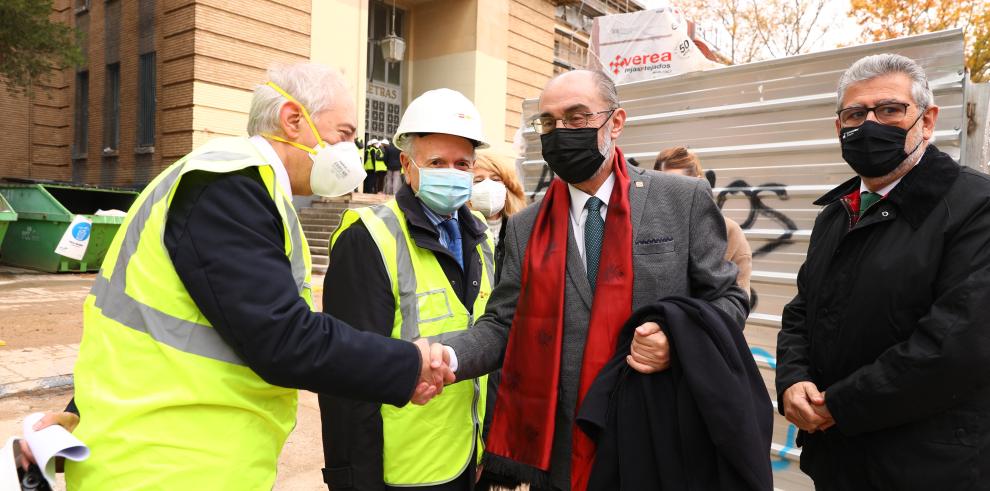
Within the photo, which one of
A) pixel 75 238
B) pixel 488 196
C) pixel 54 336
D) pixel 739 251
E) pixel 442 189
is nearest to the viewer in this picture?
pixel 442 189

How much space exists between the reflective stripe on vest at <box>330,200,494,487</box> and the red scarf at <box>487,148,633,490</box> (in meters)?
0.20

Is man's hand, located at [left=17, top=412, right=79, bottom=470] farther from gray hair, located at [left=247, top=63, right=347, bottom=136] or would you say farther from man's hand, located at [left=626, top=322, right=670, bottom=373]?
man's hand, located at [left=626, top=322, right=670, bottom=373]

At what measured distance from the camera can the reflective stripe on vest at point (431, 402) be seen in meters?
2.19

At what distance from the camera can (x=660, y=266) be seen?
1.93 m

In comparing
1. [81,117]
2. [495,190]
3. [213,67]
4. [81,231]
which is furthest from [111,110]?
[495,190]

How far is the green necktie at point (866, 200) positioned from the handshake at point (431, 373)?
1501 mm

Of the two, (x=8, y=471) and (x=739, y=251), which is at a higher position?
(x=739, y=251)

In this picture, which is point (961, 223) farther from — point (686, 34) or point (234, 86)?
point (234, 86)

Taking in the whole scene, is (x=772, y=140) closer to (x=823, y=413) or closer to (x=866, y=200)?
(x=866, y=200)

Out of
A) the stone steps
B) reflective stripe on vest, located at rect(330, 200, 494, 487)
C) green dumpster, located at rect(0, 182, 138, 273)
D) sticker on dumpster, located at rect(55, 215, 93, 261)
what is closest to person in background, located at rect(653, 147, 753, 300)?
reflective stripe on vest, located at rect(330, 200, 494, 487)

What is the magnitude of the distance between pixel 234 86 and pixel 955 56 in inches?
566

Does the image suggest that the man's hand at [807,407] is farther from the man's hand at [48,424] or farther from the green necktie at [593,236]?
the man's hand at [48,424]

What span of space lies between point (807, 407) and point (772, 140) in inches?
67.5

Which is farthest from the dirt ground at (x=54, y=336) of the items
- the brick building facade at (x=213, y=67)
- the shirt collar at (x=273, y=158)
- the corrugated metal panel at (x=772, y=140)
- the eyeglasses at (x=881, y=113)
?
the brick building facade at (x=213, y=67)
